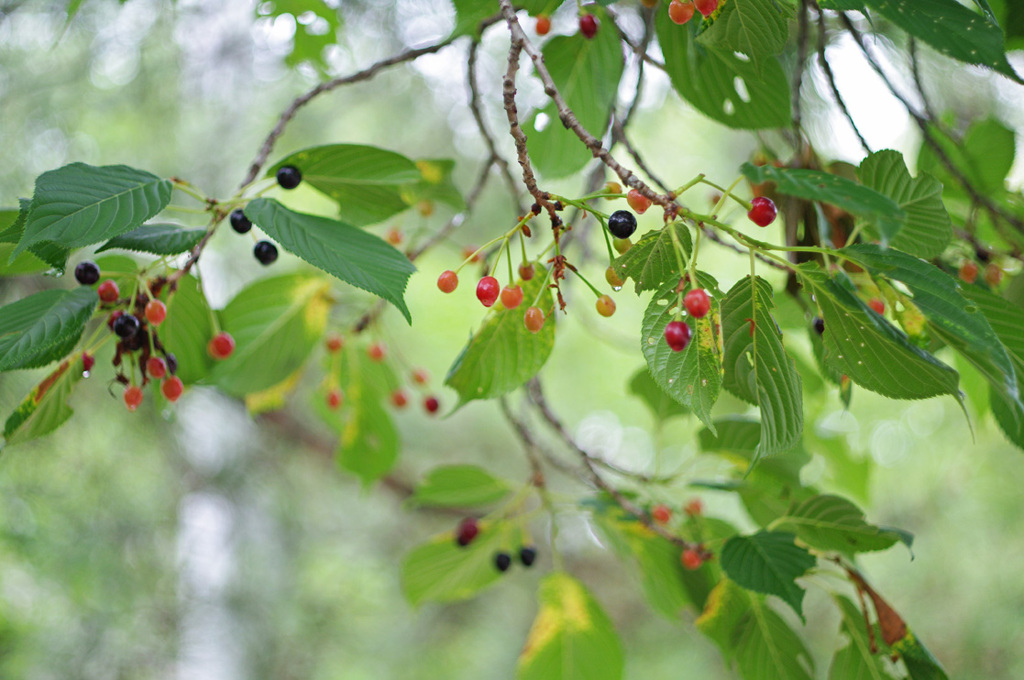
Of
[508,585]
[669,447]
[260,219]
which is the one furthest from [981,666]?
[260,219]

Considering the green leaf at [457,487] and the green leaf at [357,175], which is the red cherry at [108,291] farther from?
the green leaf at [457,487]

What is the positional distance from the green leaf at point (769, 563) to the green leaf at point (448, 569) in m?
0.42

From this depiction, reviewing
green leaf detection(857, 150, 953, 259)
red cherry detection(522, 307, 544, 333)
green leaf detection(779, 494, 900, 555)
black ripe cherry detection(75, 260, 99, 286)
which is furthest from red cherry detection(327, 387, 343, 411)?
green leaf detection(857, 150, 953, 259)

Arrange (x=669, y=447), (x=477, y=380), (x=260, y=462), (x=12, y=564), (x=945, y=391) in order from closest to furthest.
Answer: (x=945, y=391)
(x=477, y=380)
(x=12, y=564)
(x=260, y=462)
(x=669, y=447)

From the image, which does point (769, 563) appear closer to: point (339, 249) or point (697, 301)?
point (697, 301)

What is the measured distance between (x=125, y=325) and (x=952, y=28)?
72 centimetres

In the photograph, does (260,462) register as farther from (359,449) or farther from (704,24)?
(704,24)

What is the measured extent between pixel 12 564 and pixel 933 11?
5.22ft

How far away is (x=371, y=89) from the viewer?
192 cm

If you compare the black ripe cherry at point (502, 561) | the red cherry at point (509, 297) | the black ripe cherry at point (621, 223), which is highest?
the black ripe cherry at point (621, 223)

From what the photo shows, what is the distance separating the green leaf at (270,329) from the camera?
32.9 inches

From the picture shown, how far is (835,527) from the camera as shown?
0.67 metres

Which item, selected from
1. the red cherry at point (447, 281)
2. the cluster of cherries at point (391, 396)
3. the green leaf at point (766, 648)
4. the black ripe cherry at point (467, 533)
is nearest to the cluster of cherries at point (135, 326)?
the red cherry at point (447, 281)

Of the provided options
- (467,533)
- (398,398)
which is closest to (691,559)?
(467,533)
